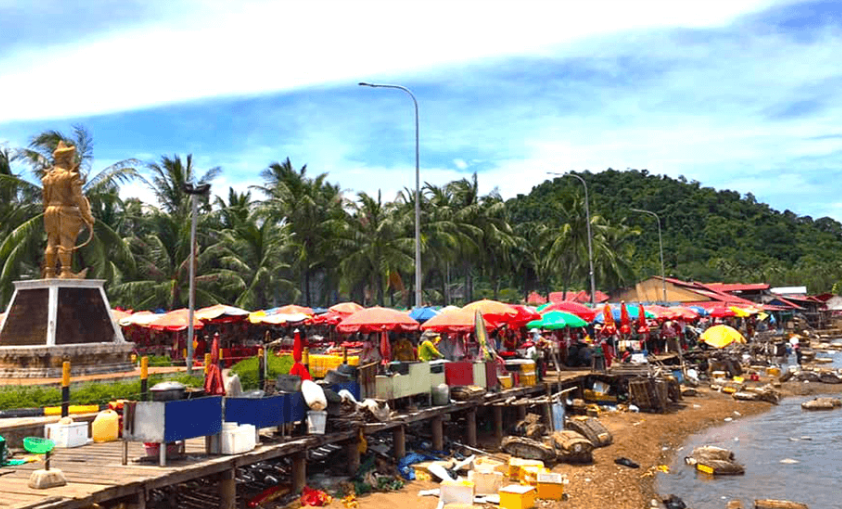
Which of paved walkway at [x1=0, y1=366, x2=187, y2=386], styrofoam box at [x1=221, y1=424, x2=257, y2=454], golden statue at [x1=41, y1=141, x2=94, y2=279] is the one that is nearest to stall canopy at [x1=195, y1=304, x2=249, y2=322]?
paved walkway at [x1=0, y1=366, x2=187, y2=386]

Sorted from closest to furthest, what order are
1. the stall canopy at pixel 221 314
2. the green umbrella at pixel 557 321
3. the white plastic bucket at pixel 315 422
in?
1. the white plastic bucket at pixel 315 422
2. the green umbrella at pixel 557 321
3. the stall canopy at pixel 221 314

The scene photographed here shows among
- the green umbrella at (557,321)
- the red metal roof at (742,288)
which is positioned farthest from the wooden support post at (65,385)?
the red metal roof at (742,288)

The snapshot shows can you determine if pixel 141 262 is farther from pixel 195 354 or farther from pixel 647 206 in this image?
pixel 647 206

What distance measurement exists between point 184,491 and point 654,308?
28.7 meters

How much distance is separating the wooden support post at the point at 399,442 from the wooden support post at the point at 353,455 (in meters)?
1.71

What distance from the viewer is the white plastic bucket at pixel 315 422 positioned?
1377cm

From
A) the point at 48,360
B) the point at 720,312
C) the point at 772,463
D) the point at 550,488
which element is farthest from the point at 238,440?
the point at 720,312

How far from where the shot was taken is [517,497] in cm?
1358

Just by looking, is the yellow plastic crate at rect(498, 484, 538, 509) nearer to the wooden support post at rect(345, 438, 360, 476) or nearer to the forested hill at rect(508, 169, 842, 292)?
the wooden support post at rect(345, 438, 360, 476)

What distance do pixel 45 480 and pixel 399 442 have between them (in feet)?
28.3

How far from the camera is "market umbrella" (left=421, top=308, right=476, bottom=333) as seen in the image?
67.2ft

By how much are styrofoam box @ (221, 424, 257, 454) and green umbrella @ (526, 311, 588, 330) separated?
45.7ft

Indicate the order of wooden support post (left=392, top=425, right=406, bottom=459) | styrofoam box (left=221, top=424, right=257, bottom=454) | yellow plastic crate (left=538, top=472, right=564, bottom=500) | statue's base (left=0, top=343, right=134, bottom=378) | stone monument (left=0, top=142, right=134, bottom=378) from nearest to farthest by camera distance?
1. styrofoam box (left=221, top=424, right=257, bottom=454)
2. yellow plastic crate (left=538, top=472, right=564, bottom=500)
3. wooden support post (left=392, top=425, right=406, bottom=459)
4. statue's base (left=0, top=343, right=134, bottom=378)
5. stone monument (left=0, top=142, right=134, bottom=378)

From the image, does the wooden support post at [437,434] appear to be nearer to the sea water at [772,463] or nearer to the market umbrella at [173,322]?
the sea water at [772,463]
